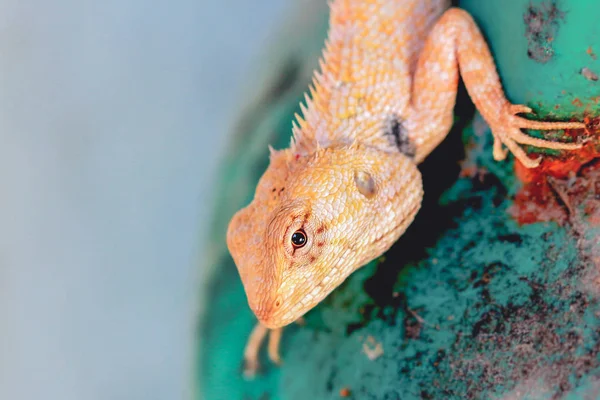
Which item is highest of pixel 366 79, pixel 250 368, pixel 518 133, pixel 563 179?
pixel 366 79

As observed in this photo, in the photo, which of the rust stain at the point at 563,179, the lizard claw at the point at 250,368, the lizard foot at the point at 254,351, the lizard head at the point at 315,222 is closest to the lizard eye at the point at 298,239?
the lizard head at the point at 315,222

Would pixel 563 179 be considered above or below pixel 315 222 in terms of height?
below

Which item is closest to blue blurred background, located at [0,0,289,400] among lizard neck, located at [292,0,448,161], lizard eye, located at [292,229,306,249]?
lizard neck, located at [292,0,448,161]

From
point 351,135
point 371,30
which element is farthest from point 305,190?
point 371,30

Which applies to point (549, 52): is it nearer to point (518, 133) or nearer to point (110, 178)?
point (518, 133)

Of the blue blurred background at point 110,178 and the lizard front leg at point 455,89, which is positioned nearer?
the lizard front leg at point 455,89

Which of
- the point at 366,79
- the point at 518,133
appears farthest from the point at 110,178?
the point at 518,133

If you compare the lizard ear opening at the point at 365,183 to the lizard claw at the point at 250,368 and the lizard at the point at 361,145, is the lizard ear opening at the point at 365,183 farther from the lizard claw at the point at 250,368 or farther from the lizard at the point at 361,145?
the lizard claw at the point at 250,368
